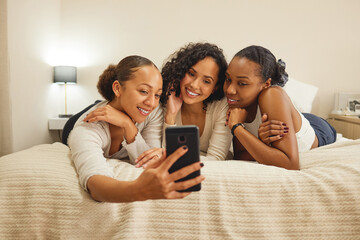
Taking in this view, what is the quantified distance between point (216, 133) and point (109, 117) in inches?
21.5

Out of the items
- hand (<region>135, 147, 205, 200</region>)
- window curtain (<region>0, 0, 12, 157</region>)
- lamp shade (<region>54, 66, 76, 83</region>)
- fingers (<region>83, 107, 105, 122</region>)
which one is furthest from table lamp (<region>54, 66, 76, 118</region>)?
hand (<region>135, 147, 205, 200</region>)

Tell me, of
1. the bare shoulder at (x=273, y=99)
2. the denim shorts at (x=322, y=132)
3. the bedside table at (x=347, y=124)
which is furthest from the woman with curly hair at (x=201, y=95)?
the bedside table at (x=347, y=124)

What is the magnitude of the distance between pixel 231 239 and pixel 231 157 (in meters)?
0.68

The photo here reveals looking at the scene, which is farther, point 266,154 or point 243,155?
point 243,155

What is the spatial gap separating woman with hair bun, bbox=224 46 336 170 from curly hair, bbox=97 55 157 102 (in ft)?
1.32

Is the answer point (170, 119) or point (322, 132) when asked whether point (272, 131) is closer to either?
point (170, 119)

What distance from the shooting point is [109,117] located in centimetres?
103

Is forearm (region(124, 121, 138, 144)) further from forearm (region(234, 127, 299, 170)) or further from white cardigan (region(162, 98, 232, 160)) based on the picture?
forearm (region(234, 127, 299, 170))

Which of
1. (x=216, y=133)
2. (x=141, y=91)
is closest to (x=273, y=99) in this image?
(x=216, y=133)

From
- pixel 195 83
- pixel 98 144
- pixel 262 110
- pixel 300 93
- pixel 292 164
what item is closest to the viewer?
pixel 98 144

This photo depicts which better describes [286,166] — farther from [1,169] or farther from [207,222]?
[1,169]

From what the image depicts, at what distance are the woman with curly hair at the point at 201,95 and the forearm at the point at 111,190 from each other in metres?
0.59

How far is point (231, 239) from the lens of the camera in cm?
81

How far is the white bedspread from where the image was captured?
0.82 m
